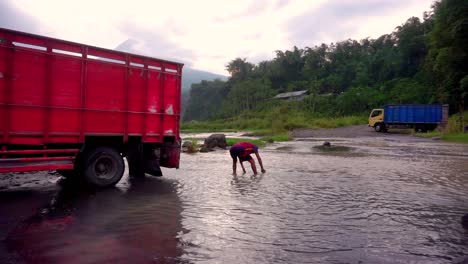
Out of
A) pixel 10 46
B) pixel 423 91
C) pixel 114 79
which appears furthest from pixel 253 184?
pixel 423 91

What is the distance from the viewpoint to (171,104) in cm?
1020

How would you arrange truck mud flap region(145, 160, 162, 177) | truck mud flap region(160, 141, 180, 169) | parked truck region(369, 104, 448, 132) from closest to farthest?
truck mud flap region(145, 160, 162, 177) < truck mud flap region(160, 141, 180, 169) < parked truck region(369, 104, 448, 132)

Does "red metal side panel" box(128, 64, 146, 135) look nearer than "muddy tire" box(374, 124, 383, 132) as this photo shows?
Yes

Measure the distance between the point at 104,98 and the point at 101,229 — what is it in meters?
4.13

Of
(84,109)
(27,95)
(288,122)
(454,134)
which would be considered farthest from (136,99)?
(288,122)

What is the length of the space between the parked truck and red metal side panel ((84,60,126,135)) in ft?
113

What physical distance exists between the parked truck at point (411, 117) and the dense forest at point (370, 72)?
2217 millimetres

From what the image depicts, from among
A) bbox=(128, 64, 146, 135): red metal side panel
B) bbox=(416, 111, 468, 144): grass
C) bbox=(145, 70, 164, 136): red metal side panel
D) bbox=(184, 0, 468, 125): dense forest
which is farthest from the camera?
bbox=(184, 0, 468, 125): dense forest

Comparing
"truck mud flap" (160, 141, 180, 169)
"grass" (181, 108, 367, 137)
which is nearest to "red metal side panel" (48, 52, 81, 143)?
"truck mud flap" (160, 141, 180, 169)

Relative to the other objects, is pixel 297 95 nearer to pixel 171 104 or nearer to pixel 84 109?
pixel 171 104

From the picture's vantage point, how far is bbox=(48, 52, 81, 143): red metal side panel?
25.9ft

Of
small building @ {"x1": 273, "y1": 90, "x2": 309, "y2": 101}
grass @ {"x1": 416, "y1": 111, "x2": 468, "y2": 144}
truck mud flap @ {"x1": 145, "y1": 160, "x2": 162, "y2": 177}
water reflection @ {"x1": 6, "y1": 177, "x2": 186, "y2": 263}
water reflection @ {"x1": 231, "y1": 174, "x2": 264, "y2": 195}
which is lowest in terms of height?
water reflection @ {"x1": 6, "y1": 177, "x2": 186, "y2": 263}

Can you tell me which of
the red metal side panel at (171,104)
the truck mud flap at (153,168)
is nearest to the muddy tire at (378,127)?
the red metal side panel at (171,104)

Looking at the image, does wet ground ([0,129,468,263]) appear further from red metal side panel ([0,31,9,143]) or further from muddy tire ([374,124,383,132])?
muddy tire ([374,124,383,132])
